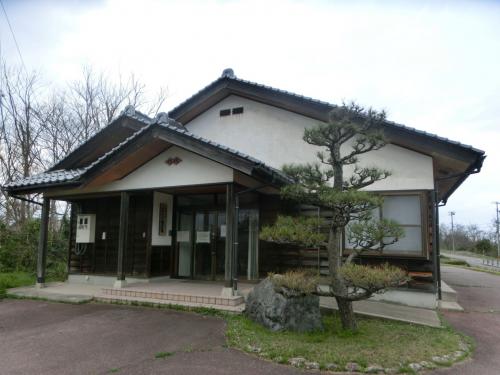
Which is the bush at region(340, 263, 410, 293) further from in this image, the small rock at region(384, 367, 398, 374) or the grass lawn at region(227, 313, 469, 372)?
the small rock at region(384, 367, 398, 374)

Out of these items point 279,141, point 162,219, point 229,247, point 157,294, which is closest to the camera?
point 229,247

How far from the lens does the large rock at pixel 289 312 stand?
4898 millimetres

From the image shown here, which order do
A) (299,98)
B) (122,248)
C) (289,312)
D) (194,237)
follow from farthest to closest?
1. (194,237)
2. (299,98)
3. (122,248)
4. (289,312)

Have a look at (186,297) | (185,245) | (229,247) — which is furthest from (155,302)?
(185,245)

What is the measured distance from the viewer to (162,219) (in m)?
8.91

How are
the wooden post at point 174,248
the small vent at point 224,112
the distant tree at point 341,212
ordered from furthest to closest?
1. the small vent at point 224,112
2. the wooden post at point 174,248
3. the distant tree at point 341,212

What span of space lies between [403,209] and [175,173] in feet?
15.8

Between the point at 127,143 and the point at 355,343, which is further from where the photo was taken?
the point at 127,143

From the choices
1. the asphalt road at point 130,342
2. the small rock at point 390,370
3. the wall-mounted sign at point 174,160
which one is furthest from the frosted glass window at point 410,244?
the wall-mounted sign at point 174,160

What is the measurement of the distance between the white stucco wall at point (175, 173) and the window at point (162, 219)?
1362 millimetres

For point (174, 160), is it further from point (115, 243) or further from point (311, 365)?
point (311, 365)

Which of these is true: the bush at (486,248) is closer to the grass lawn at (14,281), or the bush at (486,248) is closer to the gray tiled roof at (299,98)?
the gray tiled roof at (299,98)

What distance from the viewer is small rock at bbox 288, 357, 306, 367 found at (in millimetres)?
3806

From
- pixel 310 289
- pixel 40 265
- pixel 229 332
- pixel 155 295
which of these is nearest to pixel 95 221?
pixel 40 265
